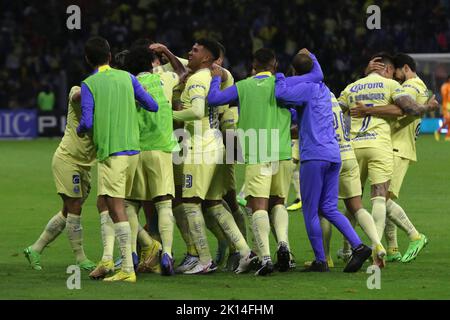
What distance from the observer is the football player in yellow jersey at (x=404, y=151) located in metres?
12.3

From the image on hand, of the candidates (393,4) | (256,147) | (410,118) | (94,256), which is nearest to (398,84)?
(410,118)

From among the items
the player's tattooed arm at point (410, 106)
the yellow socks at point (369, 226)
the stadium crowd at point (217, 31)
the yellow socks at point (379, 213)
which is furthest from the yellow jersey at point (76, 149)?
the stadium crowd at point (217, 31)

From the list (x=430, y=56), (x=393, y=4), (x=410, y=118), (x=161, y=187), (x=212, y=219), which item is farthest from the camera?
(x=393, y=4)

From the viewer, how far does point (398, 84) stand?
1192cm

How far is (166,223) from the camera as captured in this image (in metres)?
10.8

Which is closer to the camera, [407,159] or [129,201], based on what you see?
[129,201]

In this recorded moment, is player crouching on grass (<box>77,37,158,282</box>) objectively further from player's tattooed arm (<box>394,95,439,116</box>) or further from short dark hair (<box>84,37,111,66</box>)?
player's tattooed arm (<box>394,95,439,116</box>)

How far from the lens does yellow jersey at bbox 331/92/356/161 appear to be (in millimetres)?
11484

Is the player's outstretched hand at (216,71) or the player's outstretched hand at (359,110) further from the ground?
the player's outstretched hand at (216,71)

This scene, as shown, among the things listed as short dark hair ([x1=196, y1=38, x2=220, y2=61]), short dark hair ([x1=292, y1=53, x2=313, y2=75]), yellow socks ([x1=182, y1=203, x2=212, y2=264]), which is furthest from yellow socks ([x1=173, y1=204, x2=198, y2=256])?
short dark hair ([x1=292, y1=53, x2=313, y2=75])

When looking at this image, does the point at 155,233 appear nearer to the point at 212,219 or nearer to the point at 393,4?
the point at 212,219

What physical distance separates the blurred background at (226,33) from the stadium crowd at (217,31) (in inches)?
1.3

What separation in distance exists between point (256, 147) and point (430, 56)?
2500cm

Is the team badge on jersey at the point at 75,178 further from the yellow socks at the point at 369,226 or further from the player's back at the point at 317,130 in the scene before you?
the yellow socks at the point at 369,226
